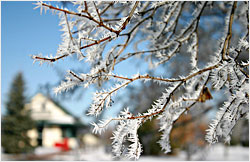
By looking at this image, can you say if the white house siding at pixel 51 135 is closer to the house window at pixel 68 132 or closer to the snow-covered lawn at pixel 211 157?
the house window at pixel 68 132

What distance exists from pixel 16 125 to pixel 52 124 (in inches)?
217

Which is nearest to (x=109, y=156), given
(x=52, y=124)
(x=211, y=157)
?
(x=211, y=157)

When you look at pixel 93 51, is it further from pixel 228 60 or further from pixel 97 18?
pixel 228 60

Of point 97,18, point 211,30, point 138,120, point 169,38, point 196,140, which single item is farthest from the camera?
point 196,140

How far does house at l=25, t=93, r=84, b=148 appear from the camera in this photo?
78.2ft

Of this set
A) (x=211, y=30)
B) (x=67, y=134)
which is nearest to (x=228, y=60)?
(x=211, y=30)

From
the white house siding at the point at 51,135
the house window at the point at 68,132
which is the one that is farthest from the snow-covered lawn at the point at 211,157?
the white house siding at the point at 51,135

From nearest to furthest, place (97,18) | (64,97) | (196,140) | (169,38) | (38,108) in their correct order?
(97,18) < (169,38) < (64,97) < (196,140) < (38,108)

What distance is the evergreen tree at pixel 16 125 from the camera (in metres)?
18.8

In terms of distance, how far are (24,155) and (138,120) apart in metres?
19.6

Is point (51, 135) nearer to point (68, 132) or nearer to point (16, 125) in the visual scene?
point (68, 132)

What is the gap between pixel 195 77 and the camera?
1.54 m

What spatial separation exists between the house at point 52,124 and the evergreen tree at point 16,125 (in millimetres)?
3908

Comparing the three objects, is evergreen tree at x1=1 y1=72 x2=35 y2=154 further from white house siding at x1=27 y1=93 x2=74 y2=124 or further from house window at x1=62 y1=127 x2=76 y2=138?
house window at x1=62 y1=127 x2=76 y2=138
